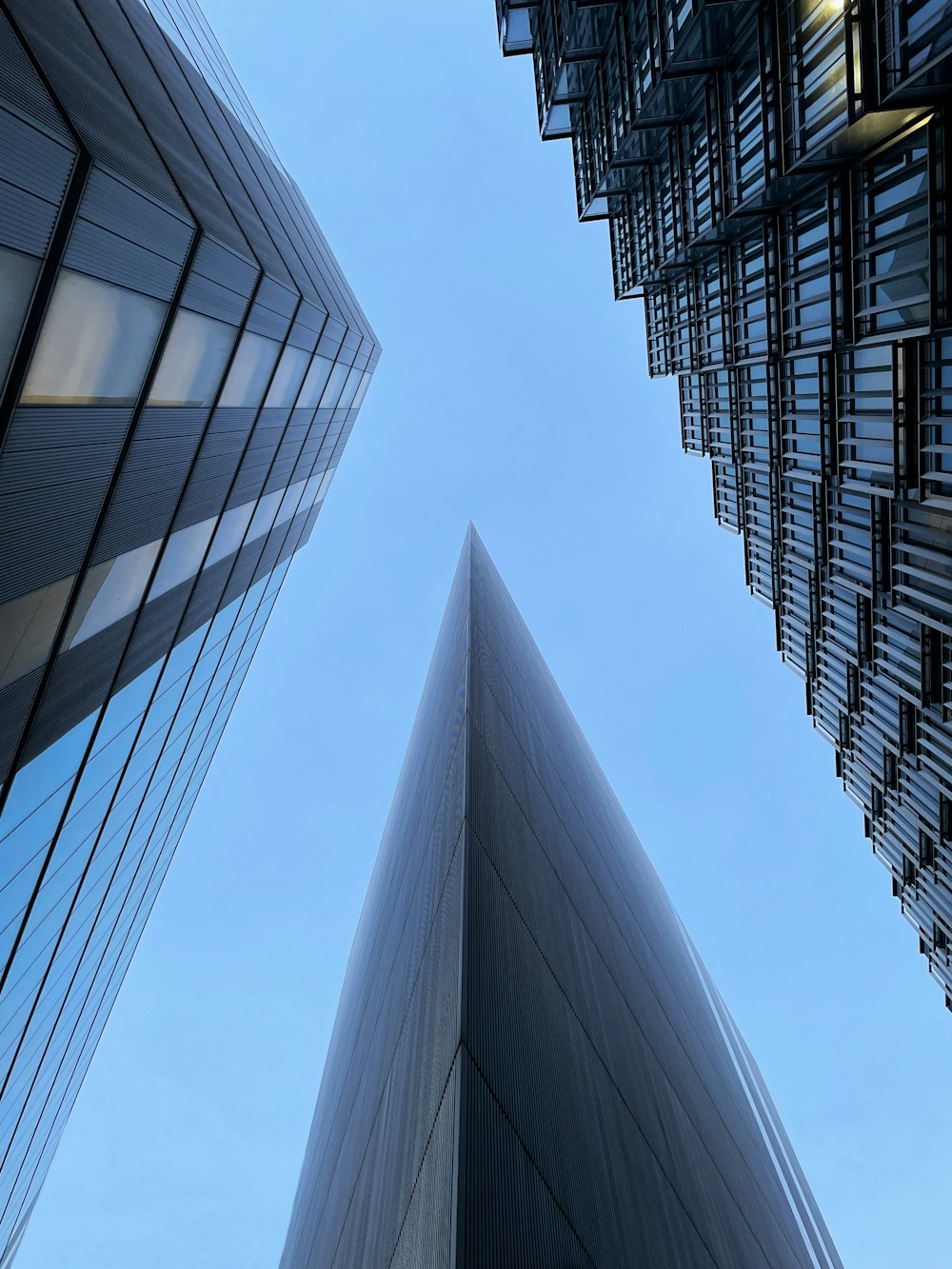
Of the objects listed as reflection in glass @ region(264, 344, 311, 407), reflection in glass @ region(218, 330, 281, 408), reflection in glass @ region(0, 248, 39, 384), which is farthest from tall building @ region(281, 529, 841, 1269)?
reflection in glass @ region(264, 344, 311, 407)

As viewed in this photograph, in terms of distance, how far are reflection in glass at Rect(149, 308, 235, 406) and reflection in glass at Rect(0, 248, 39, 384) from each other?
3.49 meters

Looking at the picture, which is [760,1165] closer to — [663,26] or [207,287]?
[207,287]

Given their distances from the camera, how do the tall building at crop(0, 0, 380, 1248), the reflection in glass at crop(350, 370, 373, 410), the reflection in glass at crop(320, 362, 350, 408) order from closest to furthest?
1. the tall building at crop(0, 0, 380, 1248)
2. the reflection in glass at crop(320, 362, 350, 408)
3. the reflection in glass at crop(350, 370, 373, 410)

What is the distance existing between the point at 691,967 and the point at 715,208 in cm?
4065

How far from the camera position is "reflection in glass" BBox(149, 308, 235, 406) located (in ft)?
37.6

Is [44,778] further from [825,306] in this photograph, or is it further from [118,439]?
[825,306]

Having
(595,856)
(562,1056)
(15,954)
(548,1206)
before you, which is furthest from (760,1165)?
(15,954)

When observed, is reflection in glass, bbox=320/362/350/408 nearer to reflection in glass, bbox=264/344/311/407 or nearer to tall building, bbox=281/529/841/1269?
reflection in glass, bbox=264/344/311/407

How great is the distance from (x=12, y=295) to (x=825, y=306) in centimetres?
2594

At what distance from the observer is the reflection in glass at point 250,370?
1459cm

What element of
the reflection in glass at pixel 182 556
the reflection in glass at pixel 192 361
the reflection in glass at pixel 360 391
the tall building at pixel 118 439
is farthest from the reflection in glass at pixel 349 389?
the reflection in glass at pixel 192 361

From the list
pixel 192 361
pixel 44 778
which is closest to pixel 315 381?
pixel 192 361

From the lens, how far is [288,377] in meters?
18.9

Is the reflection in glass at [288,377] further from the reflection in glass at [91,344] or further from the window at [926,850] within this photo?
the window at [926,850]
